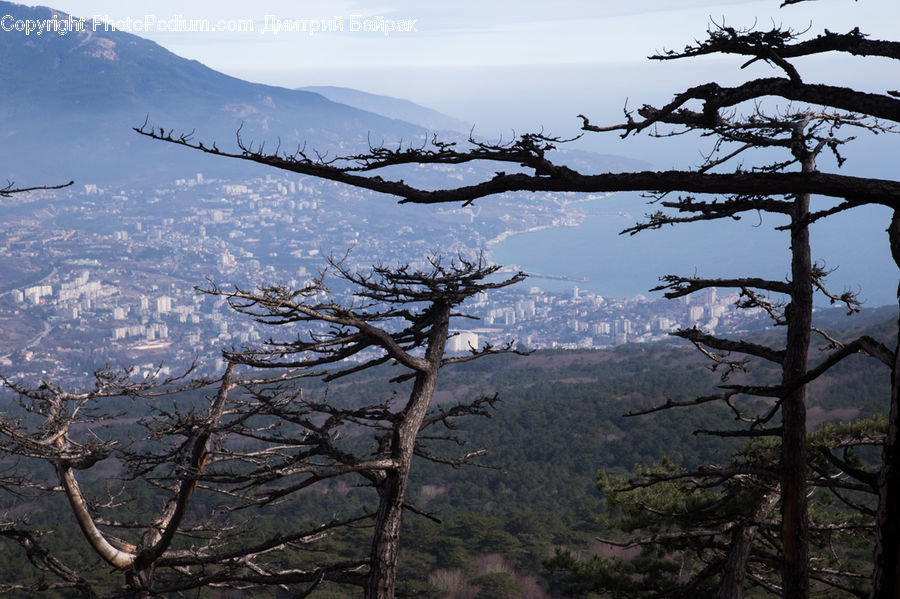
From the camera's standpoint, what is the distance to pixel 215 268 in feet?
306

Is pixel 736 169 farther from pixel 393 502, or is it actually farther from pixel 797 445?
pixel 393 502

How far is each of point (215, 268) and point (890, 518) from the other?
95103 millimetres

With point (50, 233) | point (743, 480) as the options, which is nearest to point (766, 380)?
point (743, 480)

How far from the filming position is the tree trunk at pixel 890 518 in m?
3.19

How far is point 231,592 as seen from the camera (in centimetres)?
1906

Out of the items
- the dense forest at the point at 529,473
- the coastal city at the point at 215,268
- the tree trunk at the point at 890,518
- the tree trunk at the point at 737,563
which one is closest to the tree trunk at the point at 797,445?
the tree trunk at the point at 737,563

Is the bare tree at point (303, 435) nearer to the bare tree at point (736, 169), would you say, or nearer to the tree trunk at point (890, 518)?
the bare tree at point (736, 169)

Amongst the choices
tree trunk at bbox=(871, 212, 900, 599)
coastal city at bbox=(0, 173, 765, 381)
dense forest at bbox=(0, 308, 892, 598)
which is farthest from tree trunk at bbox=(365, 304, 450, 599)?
coastal city at bbox=(0, 173, 765, 381)

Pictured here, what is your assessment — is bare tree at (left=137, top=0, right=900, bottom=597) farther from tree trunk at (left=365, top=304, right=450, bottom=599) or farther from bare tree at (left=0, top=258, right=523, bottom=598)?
tree trunk at (left=365, top=304, right=450, bottom=599)

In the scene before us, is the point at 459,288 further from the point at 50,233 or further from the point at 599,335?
the point at 50,233

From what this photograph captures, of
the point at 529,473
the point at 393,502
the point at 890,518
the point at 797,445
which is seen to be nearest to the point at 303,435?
the point at 393,502

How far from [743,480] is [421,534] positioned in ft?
53.4

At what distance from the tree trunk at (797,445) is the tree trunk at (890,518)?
2181mm

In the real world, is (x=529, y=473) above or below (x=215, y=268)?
below
